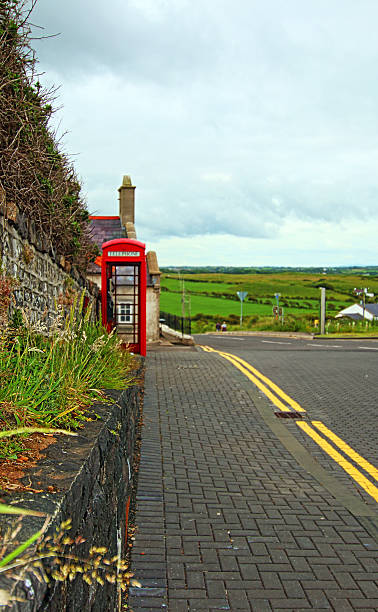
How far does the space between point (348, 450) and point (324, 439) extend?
0.54 metres

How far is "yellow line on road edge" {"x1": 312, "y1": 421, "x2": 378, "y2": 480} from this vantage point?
742 centimetres

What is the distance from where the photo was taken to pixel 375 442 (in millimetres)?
8617

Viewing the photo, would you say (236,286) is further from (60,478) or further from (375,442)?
(60,478)

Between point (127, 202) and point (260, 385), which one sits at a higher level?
point (127, 202)

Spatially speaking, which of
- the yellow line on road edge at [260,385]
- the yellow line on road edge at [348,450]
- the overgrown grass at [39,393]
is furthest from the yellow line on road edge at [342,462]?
the overgrown grass at [39,393]

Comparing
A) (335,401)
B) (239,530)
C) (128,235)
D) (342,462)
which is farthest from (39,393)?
(128,235)

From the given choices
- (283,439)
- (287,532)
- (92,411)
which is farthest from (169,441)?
(92,411)

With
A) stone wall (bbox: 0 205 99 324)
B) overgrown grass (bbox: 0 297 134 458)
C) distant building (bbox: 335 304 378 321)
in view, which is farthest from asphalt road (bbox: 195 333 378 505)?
distant building (bbox: 335 304 378 321)

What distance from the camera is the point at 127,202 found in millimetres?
31875

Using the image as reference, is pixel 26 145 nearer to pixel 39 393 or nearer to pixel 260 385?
pixel 39 393

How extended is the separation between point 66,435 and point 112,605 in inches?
47.3

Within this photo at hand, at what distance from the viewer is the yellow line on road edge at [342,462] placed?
266 inches

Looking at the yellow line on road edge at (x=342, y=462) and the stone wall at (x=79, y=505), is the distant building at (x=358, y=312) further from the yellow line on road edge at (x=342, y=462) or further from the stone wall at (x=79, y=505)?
the stone wall at (x=79, y=505)

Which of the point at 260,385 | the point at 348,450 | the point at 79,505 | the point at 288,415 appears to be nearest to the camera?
the point at 79,505
